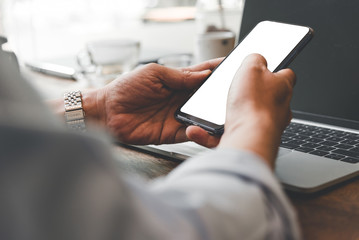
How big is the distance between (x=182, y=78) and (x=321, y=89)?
0.89 feet

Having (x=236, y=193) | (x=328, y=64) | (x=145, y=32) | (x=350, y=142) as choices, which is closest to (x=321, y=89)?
(x=328, y=64)

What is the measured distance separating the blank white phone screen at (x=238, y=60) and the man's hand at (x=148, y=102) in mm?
35

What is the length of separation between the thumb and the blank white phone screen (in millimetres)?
17

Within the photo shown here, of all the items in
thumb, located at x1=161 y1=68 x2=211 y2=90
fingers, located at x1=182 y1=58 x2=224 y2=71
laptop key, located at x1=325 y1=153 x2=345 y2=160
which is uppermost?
fingers, located at x1=182 y1=58 x2=224 y2=71

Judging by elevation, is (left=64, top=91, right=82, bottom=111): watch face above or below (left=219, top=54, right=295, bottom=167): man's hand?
below

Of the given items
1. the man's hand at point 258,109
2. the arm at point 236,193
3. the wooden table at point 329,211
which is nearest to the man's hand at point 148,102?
the wooden table at point 329,211

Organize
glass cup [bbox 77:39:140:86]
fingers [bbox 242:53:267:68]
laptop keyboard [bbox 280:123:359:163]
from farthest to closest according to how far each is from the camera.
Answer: glass cup [bbox 77:39:140:86], laptop keyboard [bbox 280:123:359:163], fingers [bbox 242:53:267:68]

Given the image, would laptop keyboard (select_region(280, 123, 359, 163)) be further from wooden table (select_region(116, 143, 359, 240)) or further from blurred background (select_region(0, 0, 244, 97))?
blurred background (select_region(0, 0, 244, 97))

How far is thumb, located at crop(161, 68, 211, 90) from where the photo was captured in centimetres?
73

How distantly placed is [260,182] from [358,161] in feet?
1.04

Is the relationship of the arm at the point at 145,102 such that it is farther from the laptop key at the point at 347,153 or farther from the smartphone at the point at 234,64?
the laptop key at the point at 347,153

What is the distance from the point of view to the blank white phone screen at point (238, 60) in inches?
24.8

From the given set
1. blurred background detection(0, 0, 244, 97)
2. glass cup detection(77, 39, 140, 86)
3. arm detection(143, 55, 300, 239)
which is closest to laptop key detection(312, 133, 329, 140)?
arm detection(143, 55, 300, 239)

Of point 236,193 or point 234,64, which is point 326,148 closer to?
point 234,64
